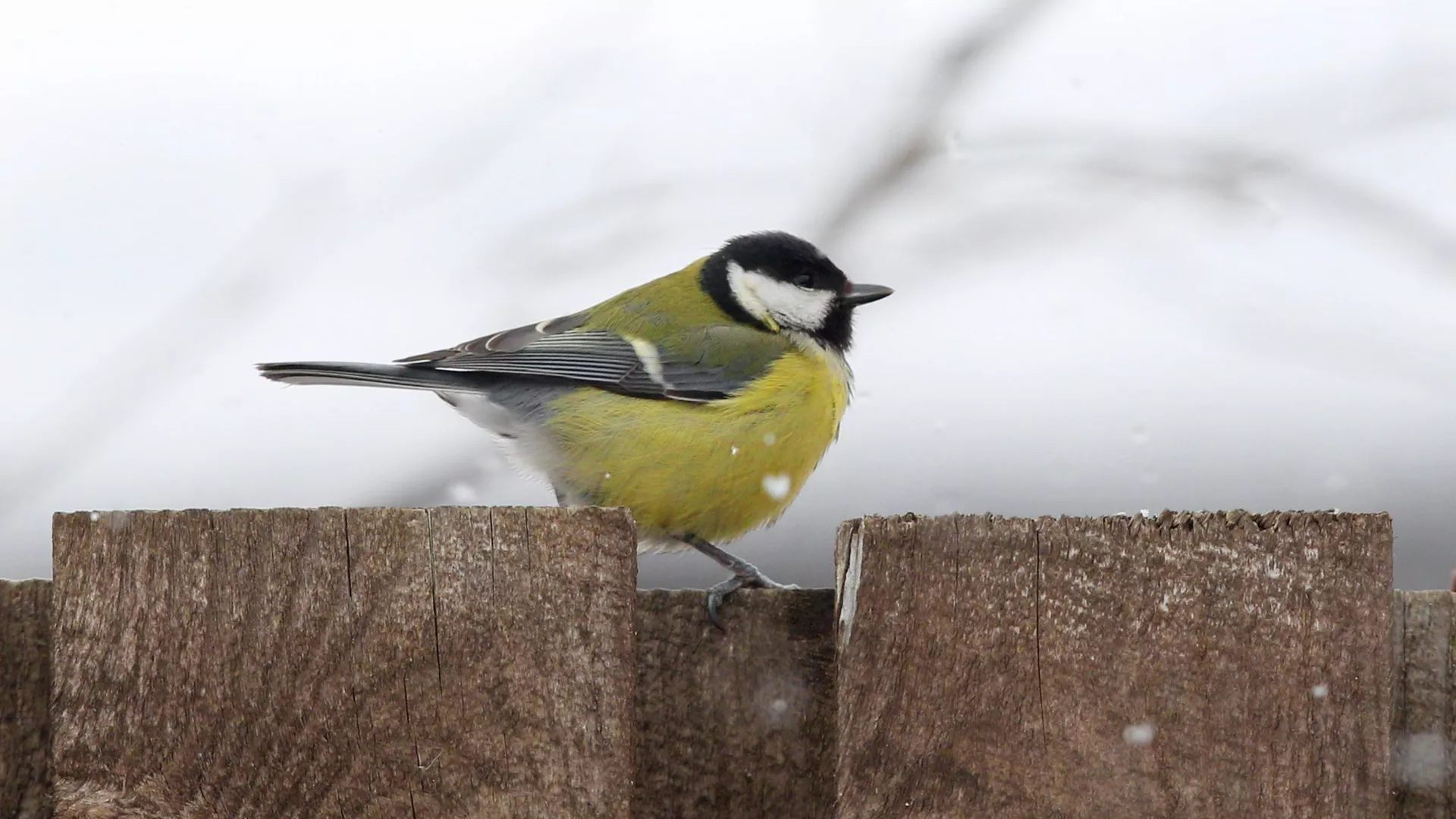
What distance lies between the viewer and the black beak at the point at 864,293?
328cm

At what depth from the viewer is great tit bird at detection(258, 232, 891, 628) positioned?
8.94 ft

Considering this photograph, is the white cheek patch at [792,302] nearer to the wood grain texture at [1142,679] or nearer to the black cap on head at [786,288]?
the black cap on head at [786,288]

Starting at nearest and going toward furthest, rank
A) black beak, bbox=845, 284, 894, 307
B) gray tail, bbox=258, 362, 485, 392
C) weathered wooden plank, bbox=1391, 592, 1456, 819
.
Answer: weathered wooden plank, bbox=1391, 592, 1456, 819 < gray tail, bbox=258, 362, 485, 392 < black beak, bbox=845, 284, 894, 307

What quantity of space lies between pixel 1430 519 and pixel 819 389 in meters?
1.21

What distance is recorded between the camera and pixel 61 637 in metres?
1.39

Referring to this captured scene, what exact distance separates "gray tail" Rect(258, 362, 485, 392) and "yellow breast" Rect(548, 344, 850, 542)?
224mm

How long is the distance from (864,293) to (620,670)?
2076mm

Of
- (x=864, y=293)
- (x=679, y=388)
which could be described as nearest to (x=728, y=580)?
(x=679, y=388)

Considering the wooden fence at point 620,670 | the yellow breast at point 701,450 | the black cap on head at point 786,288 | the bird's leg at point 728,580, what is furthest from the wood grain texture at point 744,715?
the black cap on head at point 786,288

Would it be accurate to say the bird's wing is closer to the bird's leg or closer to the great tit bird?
the great tit bird

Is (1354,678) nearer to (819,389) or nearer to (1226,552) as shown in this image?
(1226,552)

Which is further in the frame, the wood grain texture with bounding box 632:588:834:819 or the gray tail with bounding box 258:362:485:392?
the gray tail with bounding box 258:362:485:392

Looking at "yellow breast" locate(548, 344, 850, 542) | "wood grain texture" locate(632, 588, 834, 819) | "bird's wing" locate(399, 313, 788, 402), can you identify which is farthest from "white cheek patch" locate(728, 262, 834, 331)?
"wood grain texture" locate(632, 588, 834, 819)

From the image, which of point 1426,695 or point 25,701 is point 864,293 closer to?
point 1426,695
